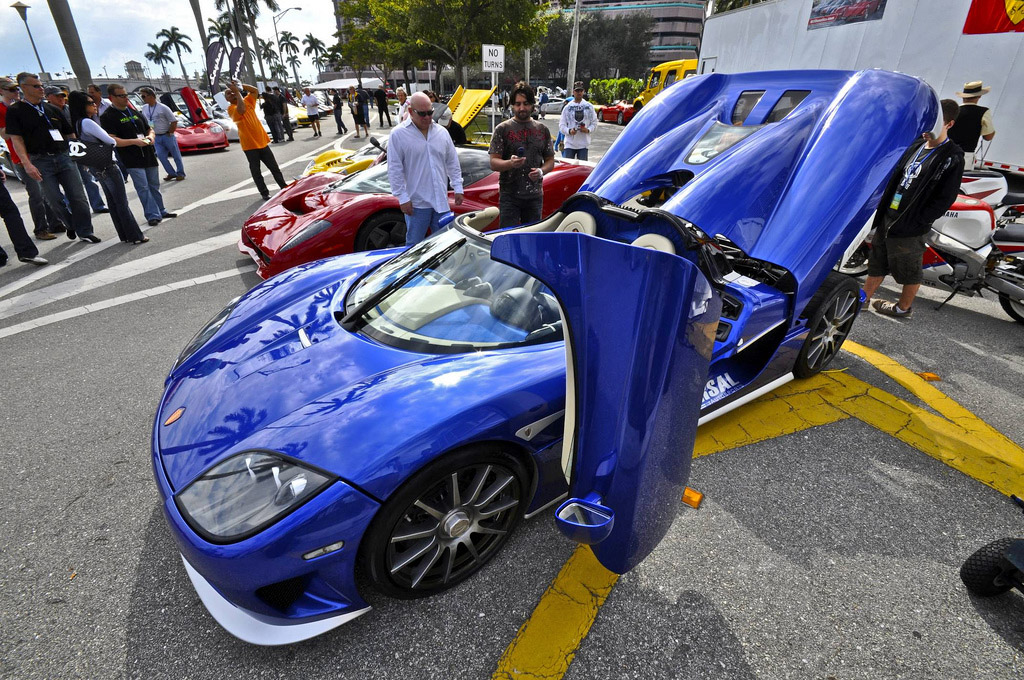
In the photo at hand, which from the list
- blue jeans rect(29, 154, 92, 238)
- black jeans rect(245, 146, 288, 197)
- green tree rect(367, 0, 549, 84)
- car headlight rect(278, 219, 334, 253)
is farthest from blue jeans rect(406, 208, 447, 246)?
green tree rect(367, 0, 549, 84)

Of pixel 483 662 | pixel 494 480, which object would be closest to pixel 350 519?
pixel 494 480

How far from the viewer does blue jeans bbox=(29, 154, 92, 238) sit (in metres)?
5.70

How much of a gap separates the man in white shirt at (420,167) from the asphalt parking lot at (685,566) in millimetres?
2327

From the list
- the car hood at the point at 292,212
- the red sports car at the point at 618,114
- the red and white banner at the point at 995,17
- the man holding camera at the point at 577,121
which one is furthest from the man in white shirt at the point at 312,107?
the red and white banner at the point at 995,17

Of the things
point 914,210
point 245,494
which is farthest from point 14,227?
point 914,210

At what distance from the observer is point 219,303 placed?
4.45 meters

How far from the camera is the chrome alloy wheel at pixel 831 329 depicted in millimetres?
2932

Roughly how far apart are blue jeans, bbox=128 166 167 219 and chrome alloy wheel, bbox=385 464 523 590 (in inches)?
284

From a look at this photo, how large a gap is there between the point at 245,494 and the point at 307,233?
3.40 metres

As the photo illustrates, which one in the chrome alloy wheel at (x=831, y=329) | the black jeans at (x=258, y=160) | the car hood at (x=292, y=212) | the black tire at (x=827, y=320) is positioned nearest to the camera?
the black tire at (x=827, y=320)

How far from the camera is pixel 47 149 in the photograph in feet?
18.3

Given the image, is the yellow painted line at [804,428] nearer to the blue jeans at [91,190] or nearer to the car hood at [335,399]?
the car hood at [335,399]

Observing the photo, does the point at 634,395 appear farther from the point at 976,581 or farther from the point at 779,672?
the point at 976,581

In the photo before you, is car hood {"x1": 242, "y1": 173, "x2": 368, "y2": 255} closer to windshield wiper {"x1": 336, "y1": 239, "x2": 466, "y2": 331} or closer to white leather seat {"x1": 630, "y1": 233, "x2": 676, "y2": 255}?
windshield wiper {"x1": 336, "y1": 239, "x2": 466, "y2": 331}
